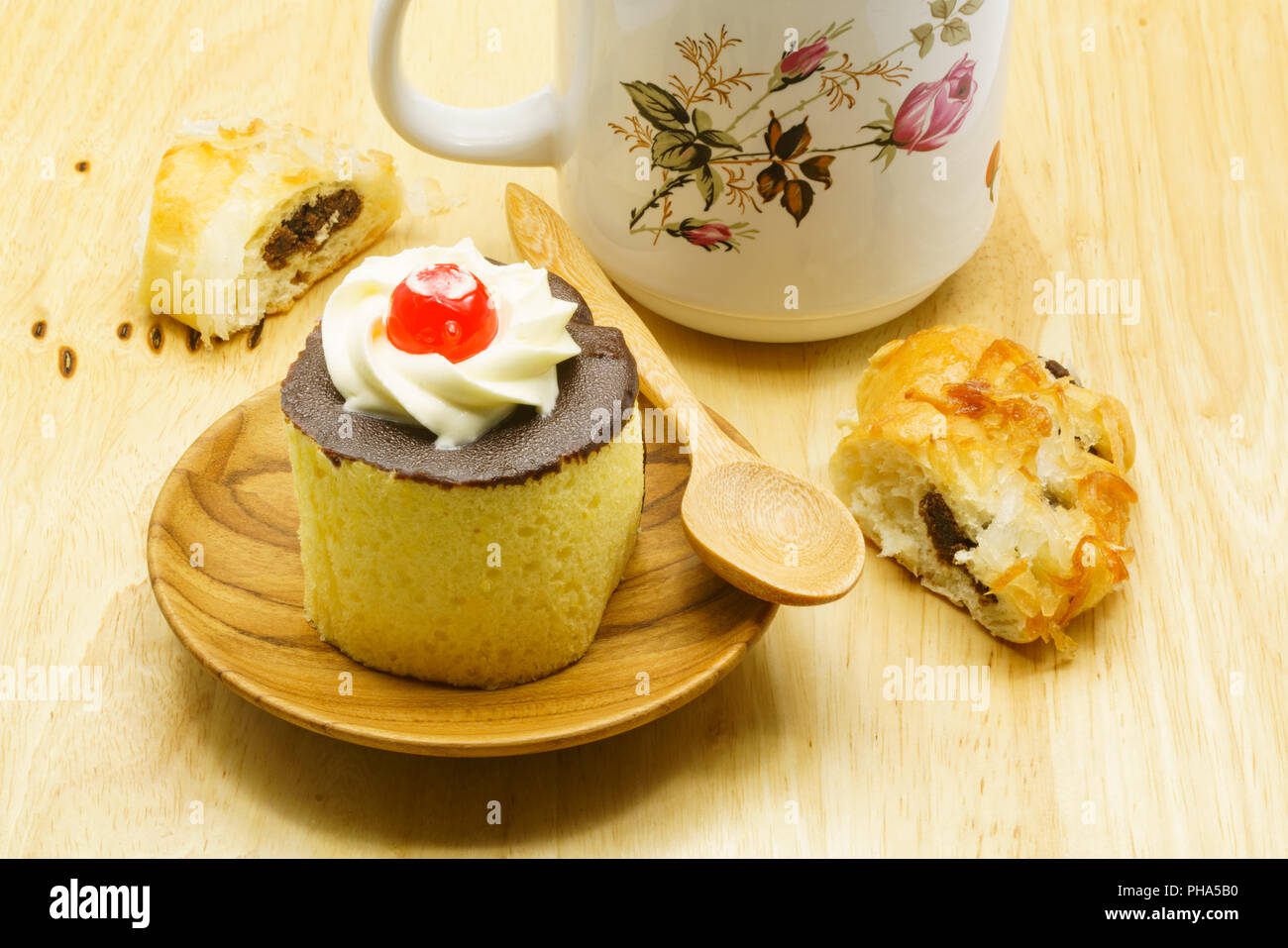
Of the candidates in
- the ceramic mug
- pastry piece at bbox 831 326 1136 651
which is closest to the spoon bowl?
pastry piece at bbox 831 326 1136 651

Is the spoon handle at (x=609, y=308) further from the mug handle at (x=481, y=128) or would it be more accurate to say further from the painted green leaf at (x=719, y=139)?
the painted green leaf at (x=719, y=139)

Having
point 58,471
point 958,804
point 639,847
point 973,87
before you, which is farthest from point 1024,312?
point 58,471

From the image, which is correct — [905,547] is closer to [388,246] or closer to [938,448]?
[938,448]
